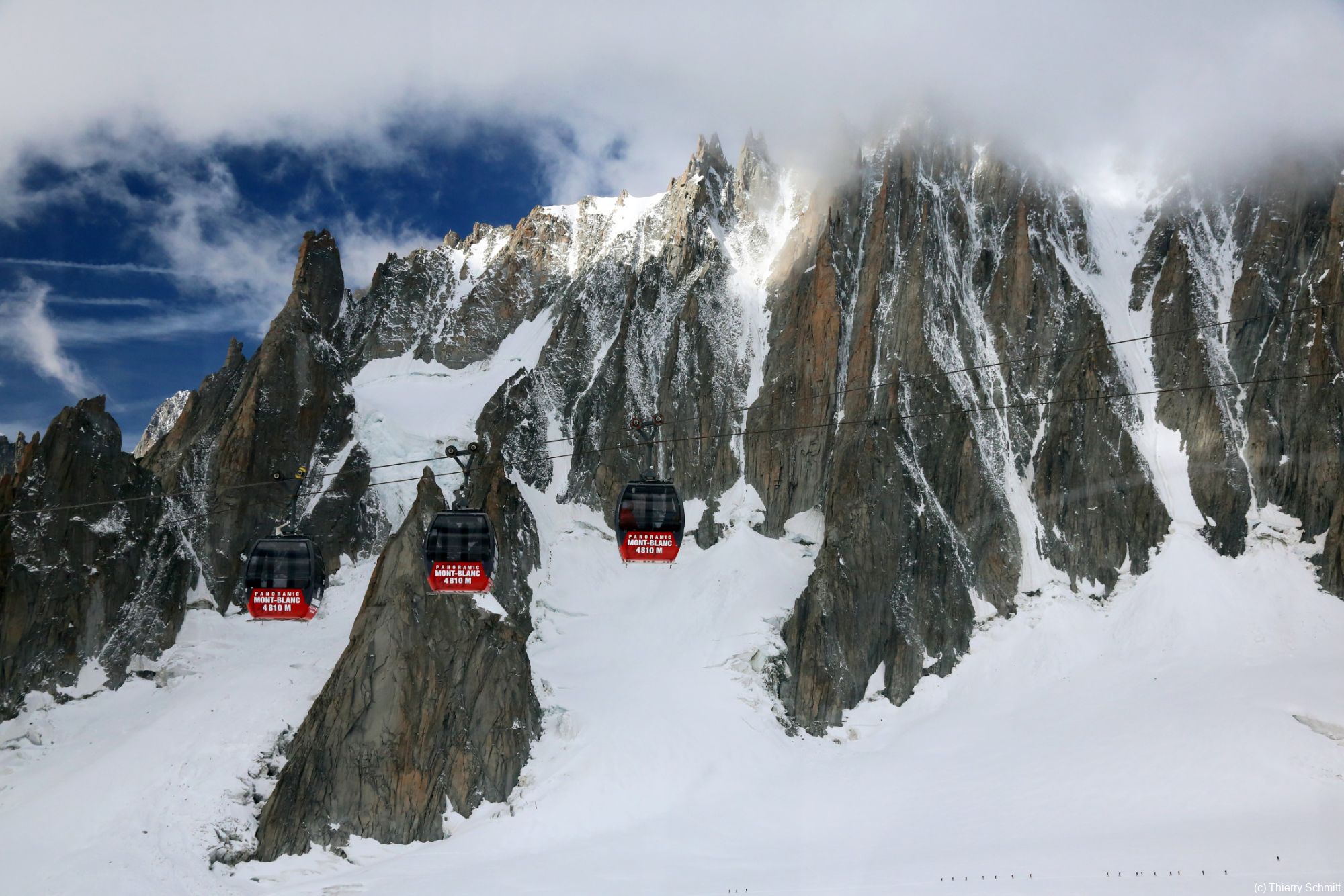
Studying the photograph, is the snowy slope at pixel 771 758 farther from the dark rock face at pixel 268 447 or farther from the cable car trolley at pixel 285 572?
the cable car trolley at pixel 285 572

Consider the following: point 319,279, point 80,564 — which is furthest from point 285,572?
point 319,279

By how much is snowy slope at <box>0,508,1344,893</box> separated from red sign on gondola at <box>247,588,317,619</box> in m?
19.3

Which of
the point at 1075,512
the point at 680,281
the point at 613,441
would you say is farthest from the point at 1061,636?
the point at 680,281

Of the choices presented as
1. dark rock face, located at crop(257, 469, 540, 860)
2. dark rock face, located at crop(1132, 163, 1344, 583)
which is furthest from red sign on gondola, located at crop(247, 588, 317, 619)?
dark rock face, located at crop(1132, 163, 1344, 583)

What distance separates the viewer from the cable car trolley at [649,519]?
33812 mm

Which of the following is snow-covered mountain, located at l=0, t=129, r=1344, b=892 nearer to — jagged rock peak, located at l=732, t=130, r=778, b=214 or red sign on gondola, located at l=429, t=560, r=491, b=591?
jagged rock peak, located at l=732, t=130, r=778, b=214

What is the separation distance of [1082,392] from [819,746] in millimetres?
38238

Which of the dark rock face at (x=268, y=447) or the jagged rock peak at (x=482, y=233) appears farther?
the jagged rock peak at (x=482, y=233)

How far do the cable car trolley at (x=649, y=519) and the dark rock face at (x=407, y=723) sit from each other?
104ft

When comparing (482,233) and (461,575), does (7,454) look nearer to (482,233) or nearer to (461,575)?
(482,233)

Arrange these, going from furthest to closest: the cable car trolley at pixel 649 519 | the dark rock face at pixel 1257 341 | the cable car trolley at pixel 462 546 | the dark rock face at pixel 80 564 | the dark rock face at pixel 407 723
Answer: the dark rock face at pixel 1257 341 → the dark rock face at pixel 80 564 → the dark rock face at pixel 407 723 → the cable car trolley at pixel 462 546 → the cable car trolley at pixel 649 519

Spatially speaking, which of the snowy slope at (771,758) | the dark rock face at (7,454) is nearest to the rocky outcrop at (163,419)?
the dark rock face at (7,454)

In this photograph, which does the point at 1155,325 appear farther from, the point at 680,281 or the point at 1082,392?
the point at 680,281

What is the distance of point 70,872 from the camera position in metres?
49.4
